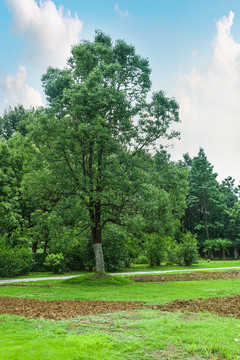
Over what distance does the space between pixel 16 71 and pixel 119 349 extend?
65.9ft

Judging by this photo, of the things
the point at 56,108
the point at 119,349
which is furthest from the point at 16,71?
the point at 119,349

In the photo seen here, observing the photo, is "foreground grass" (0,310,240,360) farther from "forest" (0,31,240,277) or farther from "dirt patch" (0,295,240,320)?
"forest" (0,31,240,277)

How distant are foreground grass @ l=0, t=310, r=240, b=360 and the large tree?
8.11 m

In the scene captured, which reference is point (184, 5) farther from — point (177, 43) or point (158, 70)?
point (158, 70)

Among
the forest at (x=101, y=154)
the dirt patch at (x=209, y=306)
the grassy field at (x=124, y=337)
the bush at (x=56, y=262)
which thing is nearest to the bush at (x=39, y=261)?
the bush at (x=56, y=262)

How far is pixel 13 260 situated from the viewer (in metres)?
20.8

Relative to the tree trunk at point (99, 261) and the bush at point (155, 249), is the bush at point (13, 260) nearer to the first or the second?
the tree trunk at point (99, 261)

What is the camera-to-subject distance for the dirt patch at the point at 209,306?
837 centimetres

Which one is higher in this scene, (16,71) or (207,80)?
(16,71)

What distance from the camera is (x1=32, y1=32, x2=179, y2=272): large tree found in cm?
1491

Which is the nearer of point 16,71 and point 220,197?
point 16,71

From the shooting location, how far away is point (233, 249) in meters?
52.0

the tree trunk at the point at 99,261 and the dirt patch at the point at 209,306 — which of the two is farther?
the tree trunk at the point at 99,261

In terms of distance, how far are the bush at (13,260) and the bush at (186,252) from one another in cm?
1509
